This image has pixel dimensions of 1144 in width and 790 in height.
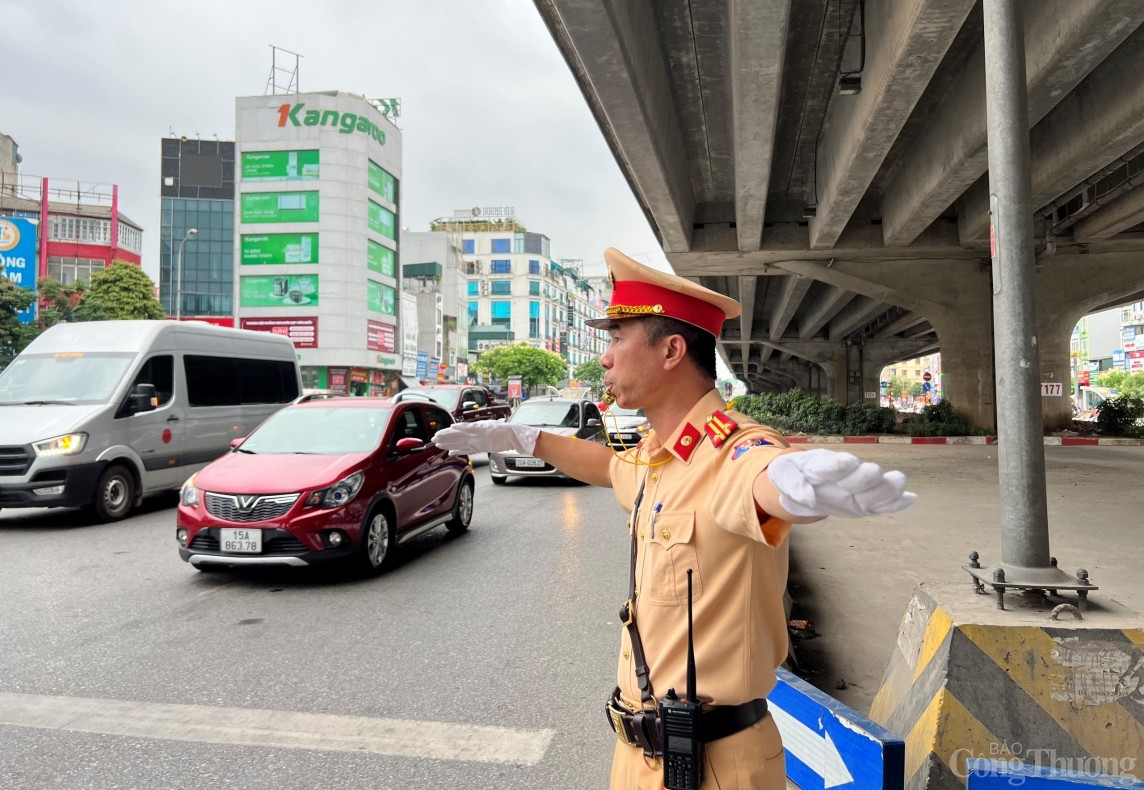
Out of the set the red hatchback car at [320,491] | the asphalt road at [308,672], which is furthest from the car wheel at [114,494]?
the red hatchback car at [320,491]

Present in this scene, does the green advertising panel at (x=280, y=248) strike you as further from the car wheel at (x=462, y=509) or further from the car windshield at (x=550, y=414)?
the car wheel at (x=462, y=509)

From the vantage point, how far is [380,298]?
6194cm

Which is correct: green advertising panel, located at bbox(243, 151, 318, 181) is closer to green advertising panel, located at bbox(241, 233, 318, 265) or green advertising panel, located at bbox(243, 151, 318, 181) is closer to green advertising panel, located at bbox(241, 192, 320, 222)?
green advertising panel, located at bbox(241, 192, 320, 222)

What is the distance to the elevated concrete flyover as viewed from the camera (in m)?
8.23

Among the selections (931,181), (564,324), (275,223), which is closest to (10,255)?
(275,223)

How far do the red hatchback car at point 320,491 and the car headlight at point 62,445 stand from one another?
3020mm

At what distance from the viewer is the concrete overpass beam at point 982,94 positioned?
305 inches

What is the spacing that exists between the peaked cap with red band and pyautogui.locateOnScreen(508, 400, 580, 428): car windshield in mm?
12712

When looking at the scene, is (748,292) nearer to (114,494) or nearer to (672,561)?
(114,494)

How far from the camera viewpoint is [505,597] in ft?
19.7

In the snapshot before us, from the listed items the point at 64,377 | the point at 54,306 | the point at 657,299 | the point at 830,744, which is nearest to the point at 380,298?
the point at 54,306

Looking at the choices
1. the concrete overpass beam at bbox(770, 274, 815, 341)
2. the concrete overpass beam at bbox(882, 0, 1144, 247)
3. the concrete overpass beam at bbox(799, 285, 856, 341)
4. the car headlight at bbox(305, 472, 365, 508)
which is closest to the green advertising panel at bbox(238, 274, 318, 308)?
the concrete overpass beam at bbox(770, 274, 815, 341)

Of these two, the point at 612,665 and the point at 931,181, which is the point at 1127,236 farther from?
the point at 612,665

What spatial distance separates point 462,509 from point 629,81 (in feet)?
17.2
